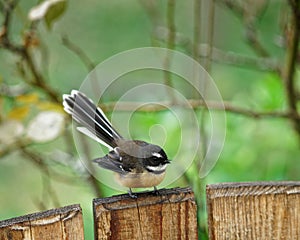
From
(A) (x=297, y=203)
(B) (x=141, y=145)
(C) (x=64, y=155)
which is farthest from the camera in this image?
(C) (x=64, y=155)

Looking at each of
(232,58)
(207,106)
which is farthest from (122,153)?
(232,58)

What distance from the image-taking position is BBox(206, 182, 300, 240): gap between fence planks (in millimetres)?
1897

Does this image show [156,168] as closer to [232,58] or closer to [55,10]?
[55,10]

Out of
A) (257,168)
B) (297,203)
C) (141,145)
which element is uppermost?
(257,168)

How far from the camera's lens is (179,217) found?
1883 mm

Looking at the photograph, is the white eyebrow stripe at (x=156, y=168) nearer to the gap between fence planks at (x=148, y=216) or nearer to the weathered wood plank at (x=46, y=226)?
the gap between fence planks at (x=148, y=216)

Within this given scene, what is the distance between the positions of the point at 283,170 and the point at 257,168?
15cm

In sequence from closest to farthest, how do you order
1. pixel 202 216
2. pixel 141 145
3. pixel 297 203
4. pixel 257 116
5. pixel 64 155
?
pixel 297 203 → pixel 141 145 → pixel 202 216 → pixel 257 116 → pixel 64 155

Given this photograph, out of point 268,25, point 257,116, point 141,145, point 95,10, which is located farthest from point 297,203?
point 95,10

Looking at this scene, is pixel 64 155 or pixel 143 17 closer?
pixel 64 155

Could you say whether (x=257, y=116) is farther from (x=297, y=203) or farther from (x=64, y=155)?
(x=297, y=203)

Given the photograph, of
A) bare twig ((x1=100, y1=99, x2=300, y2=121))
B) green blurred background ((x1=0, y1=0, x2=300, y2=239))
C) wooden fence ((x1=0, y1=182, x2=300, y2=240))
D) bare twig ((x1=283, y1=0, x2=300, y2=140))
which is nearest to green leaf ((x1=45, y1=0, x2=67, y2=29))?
green blurred background ((x1=0, y1=0, x2=300, y2=239))

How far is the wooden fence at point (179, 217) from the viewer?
181cm

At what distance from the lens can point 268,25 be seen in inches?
231
